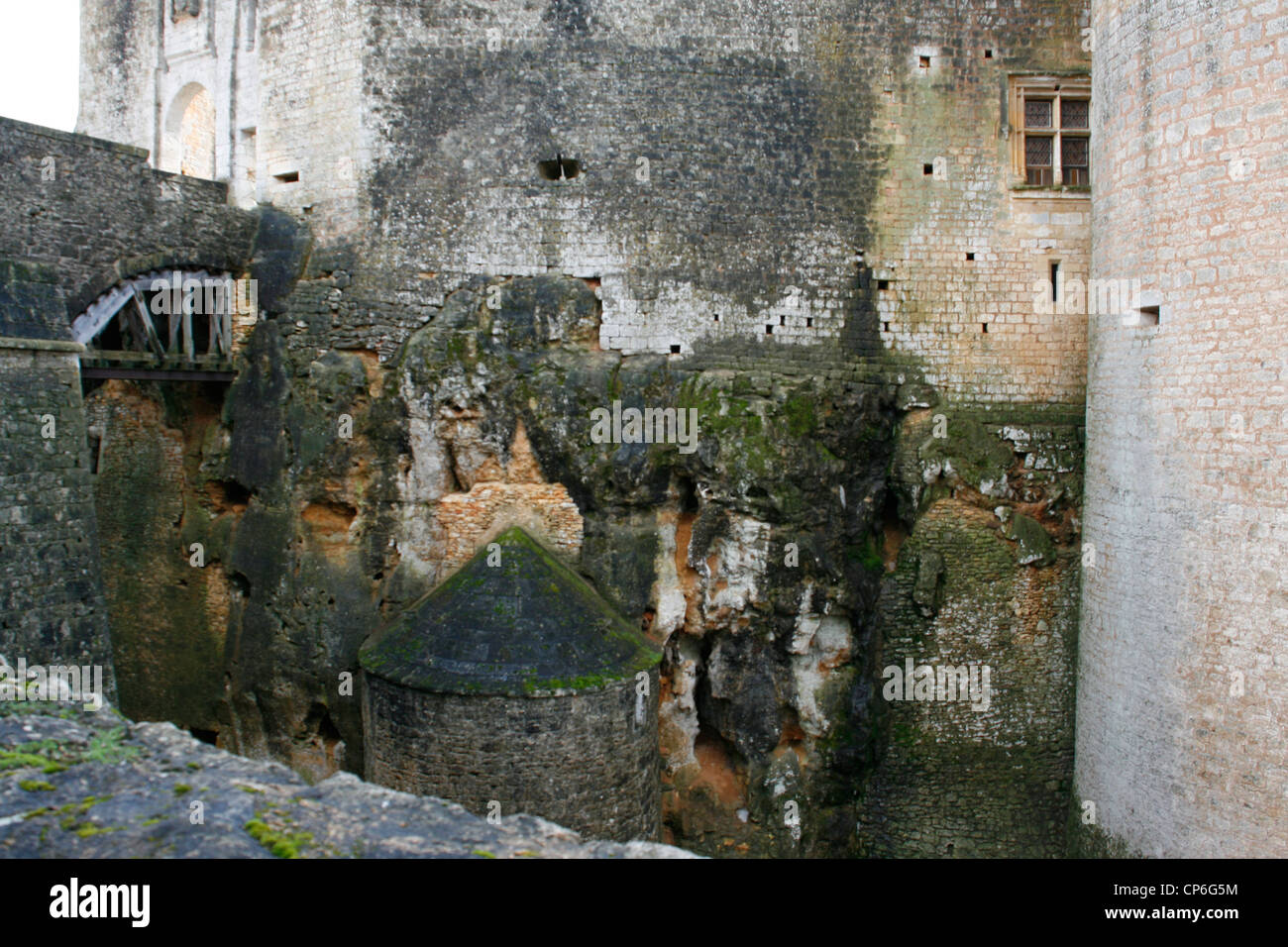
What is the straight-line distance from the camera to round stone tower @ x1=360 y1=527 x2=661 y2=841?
33.2 feet

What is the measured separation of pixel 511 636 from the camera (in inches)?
413

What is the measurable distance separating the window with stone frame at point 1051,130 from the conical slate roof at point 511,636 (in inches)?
294

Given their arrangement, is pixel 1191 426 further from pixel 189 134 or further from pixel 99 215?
pixel 189 134

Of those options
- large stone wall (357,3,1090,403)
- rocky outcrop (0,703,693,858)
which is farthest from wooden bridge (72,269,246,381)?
rocky outcrop (0,703,693,858)

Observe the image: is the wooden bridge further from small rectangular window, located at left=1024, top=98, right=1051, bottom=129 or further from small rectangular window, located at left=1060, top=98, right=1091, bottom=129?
small rectangular window, located at left=1060, top=98, right=1091, bottom=129

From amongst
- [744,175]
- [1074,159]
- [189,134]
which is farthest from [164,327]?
[1074,159]

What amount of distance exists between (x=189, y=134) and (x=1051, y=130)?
12.2m

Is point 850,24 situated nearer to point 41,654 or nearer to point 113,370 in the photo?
point 113,370

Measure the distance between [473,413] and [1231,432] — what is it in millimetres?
7809

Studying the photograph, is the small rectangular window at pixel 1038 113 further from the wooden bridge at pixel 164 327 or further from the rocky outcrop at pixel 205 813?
the rocky outcrop at pixel 205 813

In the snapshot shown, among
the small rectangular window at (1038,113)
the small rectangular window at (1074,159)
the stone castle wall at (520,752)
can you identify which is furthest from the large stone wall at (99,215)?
the small rectangular window at (1074,159)

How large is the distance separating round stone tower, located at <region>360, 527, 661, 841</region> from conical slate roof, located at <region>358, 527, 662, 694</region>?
15mm

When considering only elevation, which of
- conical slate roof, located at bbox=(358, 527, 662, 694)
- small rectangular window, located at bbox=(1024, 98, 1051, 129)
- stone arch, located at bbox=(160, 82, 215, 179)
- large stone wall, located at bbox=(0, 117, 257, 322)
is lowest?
conical slate roof, located at bbox=(358, 527, 662, 694)
